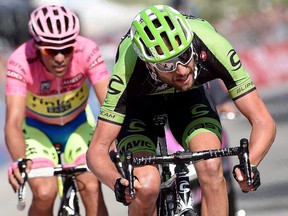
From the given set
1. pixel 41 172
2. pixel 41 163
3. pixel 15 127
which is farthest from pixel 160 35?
pixel 41 163

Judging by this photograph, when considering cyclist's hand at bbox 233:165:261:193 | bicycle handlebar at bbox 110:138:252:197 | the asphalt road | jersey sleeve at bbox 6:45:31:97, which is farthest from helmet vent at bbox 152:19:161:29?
the asphalt road

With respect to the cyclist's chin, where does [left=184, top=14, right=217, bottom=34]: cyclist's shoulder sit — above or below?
below

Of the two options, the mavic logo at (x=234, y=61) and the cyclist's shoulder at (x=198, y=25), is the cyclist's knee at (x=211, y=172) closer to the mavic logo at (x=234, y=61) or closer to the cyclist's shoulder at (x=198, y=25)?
the mavic logo at (x=234, y=61)

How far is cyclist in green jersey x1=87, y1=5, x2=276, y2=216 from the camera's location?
6.00 m

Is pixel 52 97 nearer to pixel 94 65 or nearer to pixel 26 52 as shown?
pixel 26 52

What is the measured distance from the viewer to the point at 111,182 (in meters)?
6.09

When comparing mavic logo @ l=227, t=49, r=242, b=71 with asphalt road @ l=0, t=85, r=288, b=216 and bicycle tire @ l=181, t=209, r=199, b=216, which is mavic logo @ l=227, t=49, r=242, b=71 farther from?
asphalt road @ l=0, t=85, r=288, b=216

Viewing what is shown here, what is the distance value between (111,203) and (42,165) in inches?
136

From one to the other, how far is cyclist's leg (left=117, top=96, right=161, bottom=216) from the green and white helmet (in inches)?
26.3

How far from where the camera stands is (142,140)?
6559 mm

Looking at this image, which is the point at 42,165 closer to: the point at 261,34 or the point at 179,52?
the point at 179,52

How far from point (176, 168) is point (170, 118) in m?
0.59

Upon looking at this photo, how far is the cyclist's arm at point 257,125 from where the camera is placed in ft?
20.0

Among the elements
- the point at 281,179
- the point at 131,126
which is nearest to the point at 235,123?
the point at 281,179
